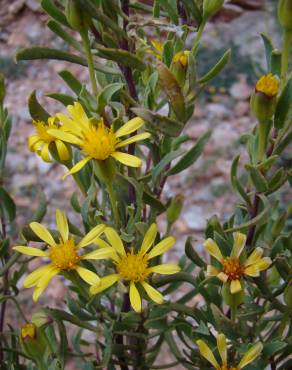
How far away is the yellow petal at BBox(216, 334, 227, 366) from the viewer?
834 mm

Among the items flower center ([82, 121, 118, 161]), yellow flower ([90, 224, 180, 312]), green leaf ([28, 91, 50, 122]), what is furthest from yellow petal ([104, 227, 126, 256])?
green leaf ([28, 91, 50, 122])

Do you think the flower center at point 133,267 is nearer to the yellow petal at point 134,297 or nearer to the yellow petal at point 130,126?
the yellow petal at point 134,297

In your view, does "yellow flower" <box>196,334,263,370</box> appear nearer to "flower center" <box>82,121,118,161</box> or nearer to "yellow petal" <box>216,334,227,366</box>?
"yellow petal" <box>216,334,227,366</box>

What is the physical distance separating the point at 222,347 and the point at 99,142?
0.34m

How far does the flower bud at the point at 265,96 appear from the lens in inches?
30.3

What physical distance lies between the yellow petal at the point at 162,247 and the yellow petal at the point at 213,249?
0.06 metres

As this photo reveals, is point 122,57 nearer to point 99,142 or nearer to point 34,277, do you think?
point 99,142

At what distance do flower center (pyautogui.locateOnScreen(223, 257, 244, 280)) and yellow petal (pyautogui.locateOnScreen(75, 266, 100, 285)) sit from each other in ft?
0.57

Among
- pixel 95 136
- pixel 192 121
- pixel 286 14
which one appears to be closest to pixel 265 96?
pixel 286 14

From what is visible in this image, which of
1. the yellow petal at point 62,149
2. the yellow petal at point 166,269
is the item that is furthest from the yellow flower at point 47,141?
the yellow petal at point 166,269

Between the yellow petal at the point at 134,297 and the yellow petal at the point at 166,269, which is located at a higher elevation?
the yellow petal at the point at 166,269

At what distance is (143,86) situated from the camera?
929 millimetres

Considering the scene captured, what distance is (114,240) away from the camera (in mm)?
821

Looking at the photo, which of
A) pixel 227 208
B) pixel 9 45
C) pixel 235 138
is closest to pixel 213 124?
pixel 235 138
